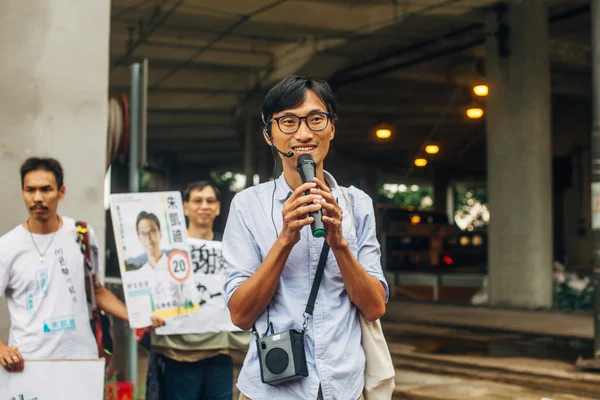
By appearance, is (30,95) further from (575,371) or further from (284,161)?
(575,371)

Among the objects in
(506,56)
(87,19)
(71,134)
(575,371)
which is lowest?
(575,371)

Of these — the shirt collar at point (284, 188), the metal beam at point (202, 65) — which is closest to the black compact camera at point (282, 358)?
the shirt collar at point (284, 188)

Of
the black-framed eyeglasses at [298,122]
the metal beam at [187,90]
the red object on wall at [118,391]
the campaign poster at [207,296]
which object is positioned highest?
the metal beam at [187,90]

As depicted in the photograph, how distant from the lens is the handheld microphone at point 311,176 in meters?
2.05

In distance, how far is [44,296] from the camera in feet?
12.8

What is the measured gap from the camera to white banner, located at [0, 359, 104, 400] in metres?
3.53

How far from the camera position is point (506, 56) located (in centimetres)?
1484

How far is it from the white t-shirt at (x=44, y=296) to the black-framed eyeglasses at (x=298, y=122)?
7.03ft

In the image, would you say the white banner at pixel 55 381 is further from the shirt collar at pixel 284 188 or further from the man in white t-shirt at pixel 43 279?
the shirt collar at pixel 284 188

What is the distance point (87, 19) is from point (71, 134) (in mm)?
883

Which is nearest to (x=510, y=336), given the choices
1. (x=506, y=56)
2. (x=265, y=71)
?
(x=506, y=56)

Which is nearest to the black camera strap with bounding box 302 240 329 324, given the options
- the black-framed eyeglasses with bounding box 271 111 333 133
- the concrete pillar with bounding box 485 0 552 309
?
the black-framed eyeglasses with bounding box 271 111 333 133

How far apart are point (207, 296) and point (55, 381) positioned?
1417 mm

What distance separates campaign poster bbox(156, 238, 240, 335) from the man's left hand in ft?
7.84
